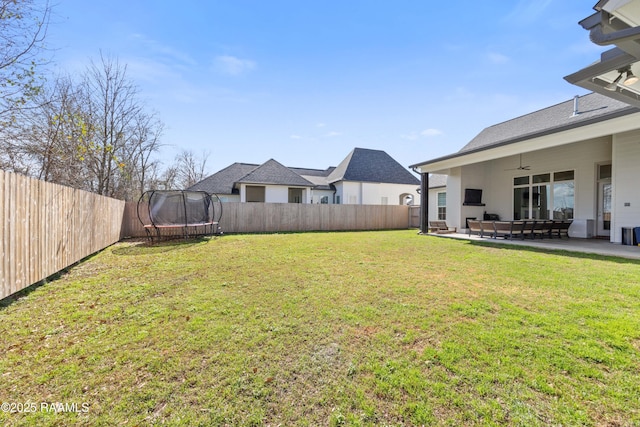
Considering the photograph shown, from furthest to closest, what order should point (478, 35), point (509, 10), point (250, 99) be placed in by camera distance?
point (250, 99) < point (478, 35) < point (509, 10)

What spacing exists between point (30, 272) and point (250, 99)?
10.7 meters

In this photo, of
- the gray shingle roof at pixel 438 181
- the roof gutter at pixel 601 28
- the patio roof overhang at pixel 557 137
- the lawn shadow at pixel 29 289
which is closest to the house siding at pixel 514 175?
the patio roof overhang at pixel 557 137

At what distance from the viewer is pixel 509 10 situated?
700cm

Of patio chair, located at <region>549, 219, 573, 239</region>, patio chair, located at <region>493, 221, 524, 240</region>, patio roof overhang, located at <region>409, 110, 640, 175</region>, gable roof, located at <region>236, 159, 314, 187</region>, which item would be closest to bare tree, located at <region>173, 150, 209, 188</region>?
gable roof, located at <region>236, 159, 314, 187</region>

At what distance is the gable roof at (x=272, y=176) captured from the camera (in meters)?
19.5

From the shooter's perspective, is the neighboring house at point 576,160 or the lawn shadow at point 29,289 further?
the lawn shadow at point 29,289

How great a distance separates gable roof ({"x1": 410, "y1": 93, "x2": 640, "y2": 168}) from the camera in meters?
8.00

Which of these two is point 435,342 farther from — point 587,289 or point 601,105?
point 601,105

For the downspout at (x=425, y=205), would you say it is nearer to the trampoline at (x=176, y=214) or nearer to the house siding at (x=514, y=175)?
the house siding at (x=514, y=175)

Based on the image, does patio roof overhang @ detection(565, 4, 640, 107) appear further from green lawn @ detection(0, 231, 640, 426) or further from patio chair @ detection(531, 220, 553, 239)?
patio chair @ detection(531, 220, 553, 239)

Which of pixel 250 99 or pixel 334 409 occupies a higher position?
pixel 250 99

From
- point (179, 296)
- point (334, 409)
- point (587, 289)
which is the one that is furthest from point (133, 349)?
point (587, 289)

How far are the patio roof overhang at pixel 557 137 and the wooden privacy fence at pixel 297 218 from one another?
6094 millimetres

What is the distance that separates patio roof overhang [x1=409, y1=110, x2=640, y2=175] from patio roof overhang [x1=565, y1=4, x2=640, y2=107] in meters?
Result: 3.90
